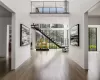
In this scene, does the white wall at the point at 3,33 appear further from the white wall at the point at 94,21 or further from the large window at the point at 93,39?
the large window at the point at 93,39

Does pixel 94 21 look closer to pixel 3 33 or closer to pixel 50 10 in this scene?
pixel 50 10

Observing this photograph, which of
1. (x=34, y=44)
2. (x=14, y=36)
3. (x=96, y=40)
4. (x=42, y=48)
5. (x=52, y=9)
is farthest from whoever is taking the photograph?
(x=34, y=44)

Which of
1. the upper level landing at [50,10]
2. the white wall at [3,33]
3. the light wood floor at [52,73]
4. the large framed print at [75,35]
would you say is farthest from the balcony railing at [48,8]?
the light wood floor at [52,73]

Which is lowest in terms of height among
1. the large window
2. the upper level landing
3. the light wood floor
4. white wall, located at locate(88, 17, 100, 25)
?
the light wood floor

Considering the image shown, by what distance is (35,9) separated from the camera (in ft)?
37.0

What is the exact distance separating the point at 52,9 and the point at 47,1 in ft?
3.89

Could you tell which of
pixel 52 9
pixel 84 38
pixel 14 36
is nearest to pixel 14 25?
pixel 14 36

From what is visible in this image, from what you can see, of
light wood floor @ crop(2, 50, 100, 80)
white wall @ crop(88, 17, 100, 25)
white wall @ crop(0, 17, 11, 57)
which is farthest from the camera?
white wall @ crop(88, 17, 100, 25)

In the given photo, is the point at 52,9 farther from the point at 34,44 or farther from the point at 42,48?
the point at 34,44

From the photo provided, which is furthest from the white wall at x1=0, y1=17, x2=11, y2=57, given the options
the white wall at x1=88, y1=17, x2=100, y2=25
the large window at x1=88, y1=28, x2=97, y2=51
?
the large window at x1=88, y1=28, x2=97, y2=51

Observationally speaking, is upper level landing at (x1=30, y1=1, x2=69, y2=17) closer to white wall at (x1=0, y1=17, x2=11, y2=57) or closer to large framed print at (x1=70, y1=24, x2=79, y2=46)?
white wall at (x1=0, y1=17, x2=11, y2=57)

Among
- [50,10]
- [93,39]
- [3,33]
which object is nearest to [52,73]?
[3,33]

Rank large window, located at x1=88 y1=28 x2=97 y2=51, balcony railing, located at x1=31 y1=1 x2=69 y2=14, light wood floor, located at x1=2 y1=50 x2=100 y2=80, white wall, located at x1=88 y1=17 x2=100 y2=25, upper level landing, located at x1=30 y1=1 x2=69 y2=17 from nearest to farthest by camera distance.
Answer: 1. light wood floor, located at x1=2 y1=50 x2=100 y2=80
2. upper level landing, located at x1=30 y1=1 x2=69 y2=17
3. balcony railing, located at x1=31 y1=1 x2=69 y2=14
4. white wall, located at x1=88 y1=17 x2=100 y2=25
5. large window, located at x1=88 y1=28 x2=97 y2=51

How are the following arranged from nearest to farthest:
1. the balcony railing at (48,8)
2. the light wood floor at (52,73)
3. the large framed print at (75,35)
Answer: the light wood floor at (52,73) → the large framed print at (75,35) → the balcony railing at (48,8)
